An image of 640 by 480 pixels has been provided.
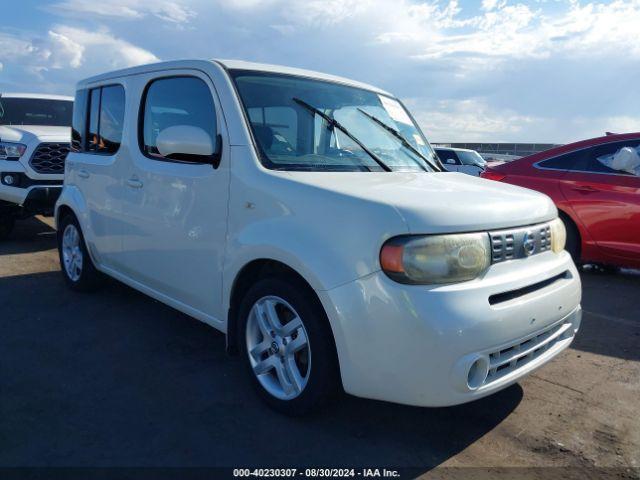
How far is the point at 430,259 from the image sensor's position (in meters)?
2.36

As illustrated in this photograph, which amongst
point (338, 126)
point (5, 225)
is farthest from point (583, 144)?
point (5, 225)

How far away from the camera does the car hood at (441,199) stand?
241 centimetres

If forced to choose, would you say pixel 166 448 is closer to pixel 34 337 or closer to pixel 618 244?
pixel 34 337

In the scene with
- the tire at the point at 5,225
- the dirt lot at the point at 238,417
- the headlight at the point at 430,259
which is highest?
the headlight at the point at 430,259

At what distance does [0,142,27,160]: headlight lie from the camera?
7023 mm

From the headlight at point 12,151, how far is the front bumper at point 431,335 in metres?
6.16

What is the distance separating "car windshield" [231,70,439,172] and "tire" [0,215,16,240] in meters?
5.70

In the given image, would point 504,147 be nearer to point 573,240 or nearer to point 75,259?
point 573,240

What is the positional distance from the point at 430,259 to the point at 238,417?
4.49ft

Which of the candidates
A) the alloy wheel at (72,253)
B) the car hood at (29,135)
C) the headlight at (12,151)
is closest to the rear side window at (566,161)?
the alloy wheel at (72,253)

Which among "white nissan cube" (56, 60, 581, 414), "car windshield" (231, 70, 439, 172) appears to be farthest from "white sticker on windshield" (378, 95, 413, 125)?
"car windshield" (231, 70, 439, 172)

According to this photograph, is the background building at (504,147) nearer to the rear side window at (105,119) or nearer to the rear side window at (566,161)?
the rear side window at (566,161)

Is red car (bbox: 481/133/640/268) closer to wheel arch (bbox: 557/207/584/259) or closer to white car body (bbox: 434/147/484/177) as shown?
wheel arch (bbox: 557/207/584/259)

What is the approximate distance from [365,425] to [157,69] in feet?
9.06
